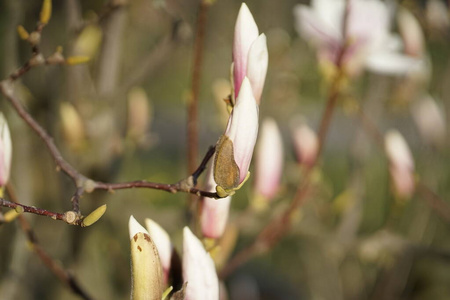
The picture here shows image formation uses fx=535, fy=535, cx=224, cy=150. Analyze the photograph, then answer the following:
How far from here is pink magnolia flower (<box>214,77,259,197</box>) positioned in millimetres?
484

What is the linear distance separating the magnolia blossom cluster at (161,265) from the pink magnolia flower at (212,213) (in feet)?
0.17

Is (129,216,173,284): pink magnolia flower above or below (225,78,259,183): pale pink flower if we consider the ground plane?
below

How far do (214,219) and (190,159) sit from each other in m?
0.23

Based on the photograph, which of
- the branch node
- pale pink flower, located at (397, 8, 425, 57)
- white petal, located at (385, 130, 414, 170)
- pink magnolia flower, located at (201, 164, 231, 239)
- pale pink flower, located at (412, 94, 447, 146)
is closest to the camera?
the branch node

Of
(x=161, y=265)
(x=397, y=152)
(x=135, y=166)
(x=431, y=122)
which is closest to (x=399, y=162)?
(x=397, y=152)

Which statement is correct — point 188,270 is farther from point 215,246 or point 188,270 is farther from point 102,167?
point 102,167

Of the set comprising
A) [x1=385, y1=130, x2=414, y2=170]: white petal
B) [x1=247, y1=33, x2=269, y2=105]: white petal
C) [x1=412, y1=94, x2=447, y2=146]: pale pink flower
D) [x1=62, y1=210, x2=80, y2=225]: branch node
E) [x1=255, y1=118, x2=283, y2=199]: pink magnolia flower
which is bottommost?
[x1=412, y1=94, x2=447, y2=146]: pale pink flower

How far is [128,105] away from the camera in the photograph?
1.11 m

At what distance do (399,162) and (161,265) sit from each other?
59 cm

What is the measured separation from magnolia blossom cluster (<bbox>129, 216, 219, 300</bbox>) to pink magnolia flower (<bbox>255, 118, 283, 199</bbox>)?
31cm

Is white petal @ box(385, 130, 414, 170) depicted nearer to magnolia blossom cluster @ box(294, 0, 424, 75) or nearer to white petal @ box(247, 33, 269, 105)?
magnolia blossom cluster @ box(294, 0, 424, 75)

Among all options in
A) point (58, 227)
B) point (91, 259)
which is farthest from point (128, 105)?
point (58, 227)

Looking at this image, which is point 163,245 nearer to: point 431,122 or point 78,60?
point 78,60

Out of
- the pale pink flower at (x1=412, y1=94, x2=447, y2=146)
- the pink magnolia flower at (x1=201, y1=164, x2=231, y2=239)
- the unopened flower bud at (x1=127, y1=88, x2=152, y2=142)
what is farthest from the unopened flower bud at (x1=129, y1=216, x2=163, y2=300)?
the pale pink flower at (x1=412, y1=94, x2=447, y2=146)
